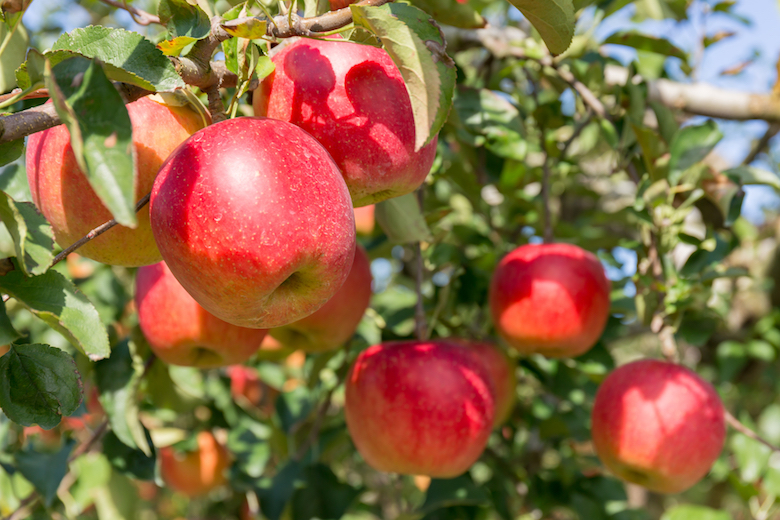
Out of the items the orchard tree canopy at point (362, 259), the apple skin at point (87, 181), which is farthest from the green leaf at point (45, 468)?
the apple skin at point (87, 181)

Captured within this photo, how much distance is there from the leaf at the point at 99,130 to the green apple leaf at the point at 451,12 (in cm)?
59

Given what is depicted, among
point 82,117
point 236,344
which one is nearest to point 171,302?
point 236,344

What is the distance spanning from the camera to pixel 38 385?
0.59 metres

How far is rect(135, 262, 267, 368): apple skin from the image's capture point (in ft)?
3.02

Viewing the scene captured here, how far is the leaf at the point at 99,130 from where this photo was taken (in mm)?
404

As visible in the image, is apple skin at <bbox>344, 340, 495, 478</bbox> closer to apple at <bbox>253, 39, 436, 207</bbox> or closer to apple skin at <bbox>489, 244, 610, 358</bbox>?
apple skin at <bbox>489, 244, 610, 358</bbox>

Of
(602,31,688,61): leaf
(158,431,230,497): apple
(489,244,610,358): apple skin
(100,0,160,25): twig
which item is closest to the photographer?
(100,0,160,25): twig

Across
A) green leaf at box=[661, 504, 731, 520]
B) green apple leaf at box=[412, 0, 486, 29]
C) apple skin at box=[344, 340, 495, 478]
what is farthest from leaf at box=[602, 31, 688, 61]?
green leaf at box=[661, 504, 731, 520]

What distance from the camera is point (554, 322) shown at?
1.04m

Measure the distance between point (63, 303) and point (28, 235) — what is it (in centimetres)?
8

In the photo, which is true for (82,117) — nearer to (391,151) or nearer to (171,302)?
(391,151)

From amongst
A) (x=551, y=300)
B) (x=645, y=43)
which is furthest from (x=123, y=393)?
(x=645, y=43)

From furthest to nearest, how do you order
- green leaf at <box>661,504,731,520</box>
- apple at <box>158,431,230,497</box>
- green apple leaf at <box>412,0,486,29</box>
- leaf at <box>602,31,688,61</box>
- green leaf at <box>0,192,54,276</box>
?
1. apple at <box>158,431,230,497</box>
2. green leaf at <box>661,504,731,520</box>
3. leaf at <box>602,31,688,61</box>
4. green apple leaf at <box>412,0,486,29</box>
5. green leaf at <box>0,192,54,276</box>

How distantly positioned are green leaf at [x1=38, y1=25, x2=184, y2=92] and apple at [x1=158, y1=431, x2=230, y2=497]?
51.9 inches
